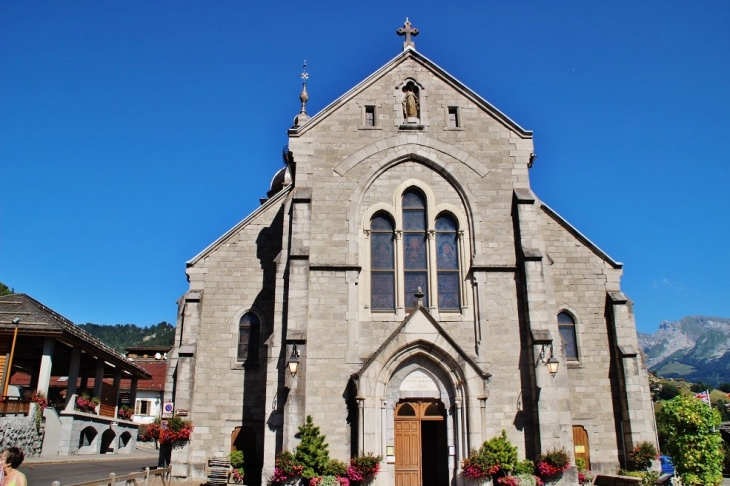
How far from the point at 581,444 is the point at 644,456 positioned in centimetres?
200

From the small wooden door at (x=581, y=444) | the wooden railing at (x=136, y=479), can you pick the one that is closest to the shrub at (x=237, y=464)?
the wooden railing at (x=136, y=479)

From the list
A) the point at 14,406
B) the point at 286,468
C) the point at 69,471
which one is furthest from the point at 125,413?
the point at 286,468

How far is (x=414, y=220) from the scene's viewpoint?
22.1 m

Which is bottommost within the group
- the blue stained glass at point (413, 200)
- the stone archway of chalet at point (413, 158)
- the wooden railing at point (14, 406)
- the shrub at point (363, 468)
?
the shrub at point (363, 468)

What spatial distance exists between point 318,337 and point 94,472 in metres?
10.0

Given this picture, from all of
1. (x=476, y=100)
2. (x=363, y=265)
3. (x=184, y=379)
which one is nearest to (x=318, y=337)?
(x=363, y=265)

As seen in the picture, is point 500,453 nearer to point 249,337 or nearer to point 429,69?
point 249,337

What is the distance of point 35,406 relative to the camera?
88.4ft

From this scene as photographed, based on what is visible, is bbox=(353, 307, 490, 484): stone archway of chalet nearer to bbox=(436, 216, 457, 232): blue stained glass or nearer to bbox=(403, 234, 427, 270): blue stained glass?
bbox=(403, 234, 427, 270): blue stained glass

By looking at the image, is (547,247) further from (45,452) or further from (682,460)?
(45,452)

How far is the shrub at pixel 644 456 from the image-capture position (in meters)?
20.5

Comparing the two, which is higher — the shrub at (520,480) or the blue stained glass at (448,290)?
the blue stained glass at (448,290)

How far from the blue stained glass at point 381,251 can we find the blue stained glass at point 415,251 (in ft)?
1.71

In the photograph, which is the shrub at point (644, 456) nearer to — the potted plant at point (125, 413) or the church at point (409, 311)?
the church at point (409, 311)
